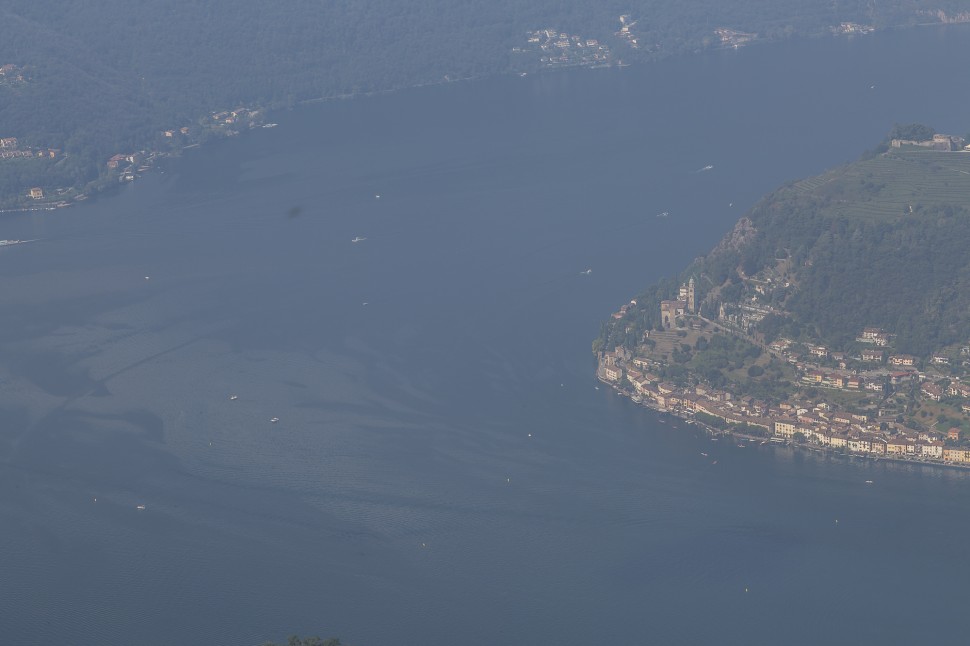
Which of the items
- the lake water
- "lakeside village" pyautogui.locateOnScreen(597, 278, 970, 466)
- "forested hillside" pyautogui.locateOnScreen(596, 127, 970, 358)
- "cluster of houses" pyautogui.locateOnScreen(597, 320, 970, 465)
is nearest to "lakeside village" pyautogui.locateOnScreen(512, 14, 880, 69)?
the lake water

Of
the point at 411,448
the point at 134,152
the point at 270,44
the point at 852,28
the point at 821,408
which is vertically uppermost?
the point at 821,408

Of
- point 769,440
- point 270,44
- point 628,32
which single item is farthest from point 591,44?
point 769,440

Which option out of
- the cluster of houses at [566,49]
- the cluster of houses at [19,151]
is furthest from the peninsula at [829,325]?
the cluster of houses at [566,49]

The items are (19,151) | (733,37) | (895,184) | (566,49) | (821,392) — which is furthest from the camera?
(733,37)

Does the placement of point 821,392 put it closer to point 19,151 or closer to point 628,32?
point 19,151

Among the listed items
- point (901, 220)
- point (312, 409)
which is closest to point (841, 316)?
point (901, 220)

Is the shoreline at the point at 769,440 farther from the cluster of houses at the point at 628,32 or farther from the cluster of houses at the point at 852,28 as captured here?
the cluster of houses at the point at 852,28
